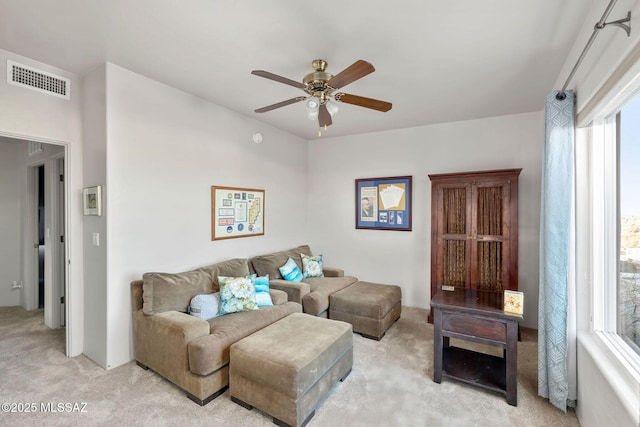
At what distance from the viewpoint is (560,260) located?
2.10 meters

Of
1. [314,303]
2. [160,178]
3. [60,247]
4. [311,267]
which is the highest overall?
[160,178]

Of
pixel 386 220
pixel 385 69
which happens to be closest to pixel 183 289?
pixel 385 69

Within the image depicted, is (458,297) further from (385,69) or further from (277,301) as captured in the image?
(385,69)

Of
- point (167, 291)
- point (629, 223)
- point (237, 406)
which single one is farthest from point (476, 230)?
point (167, 291)

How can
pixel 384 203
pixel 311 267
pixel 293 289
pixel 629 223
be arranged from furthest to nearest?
1. pixel 384 203
2. pixel 311 267
3. pixel 293 289
4. pixel 629 223

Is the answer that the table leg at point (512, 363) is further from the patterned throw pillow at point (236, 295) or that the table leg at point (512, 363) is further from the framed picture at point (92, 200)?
the framed picture at point (92, 200)

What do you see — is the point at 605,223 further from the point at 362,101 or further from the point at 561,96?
the point at 362,101

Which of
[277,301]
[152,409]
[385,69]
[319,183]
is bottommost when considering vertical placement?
[152,409]

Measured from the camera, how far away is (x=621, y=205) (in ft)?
5.82

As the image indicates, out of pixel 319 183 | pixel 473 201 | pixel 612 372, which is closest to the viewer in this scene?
pixel 612 372

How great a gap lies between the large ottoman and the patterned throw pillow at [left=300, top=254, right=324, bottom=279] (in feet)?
5.70

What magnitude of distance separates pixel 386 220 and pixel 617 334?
286cm

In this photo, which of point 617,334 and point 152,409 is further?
point 152,409

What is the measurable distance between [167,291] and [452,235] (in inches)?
124
